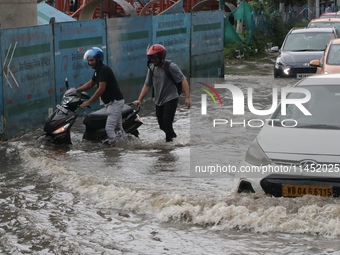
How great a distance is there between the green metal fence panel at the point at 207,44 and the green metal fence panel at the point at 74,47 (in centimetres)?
455

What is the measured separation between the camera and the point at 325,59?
507 inches

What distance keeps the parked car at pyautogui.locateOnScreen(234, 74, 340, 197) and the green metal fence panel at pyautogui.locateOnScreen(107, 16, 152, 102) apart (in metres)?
6.93

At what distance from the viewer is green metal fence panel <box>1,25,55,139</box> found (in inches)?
364

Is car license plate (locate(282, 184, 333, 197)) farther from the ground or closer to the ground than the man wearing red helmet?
closer to the ground

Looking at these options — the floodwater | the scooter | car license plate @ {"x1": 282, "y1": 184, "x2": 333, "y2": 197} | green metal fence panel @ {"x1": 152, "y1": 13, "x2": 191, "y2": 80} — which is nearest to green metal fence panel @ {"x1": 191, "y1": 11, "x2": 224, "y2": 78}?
green metal fence panel @ {"x1": 152, "y1": 13, "x2": 191, "y2": 80}

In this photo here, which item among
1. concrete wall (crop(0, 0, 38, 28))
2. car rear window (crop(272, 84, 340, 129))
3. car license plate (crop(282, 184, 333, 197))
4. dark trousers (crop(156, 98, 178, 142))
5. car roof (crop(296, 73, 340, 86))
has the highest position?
concrete wall (crop(0, 0, 38, 28))

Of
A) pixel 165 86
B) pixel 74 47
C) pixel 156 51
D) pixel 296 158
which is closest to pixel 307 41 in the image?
pixel 74 47

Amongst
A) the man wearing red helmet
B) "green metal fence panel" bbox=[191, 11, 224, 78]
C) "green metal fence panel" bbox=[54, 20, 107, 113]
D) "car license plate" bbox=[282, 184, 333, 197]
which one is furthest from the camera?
"green metal fence panel" bbox=[191, 11, 224, 78]

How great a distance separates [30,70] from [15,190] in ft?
12.6

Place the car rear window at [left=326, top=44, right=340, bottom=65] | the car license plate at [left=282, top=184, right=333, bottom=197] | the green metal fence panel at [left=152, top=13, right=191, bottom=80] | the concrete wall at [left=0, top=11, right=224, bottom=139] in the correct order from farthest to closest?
the green metal fence panel at [left=152, top=13, right=191, bottom=80] < the car rear window at [left=326, top=44, right=340, bottom=65] < the concrete wall at [left=0, top=11, right=224, bottom=139] < the car license plate at [left=282, top=184, right=333, bottom=197]

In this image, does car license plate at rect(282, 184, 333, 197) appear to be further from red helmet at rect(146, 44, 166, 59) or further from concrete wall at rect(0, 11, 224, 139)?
concrete wall at rect(0, 11, 224, 139)

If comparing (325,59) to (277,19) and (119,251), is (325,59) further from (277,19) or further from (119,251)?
(277,19)

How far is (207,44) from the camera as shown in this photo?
16.9 meters

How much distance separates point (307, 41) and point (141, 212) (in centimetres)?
1326
